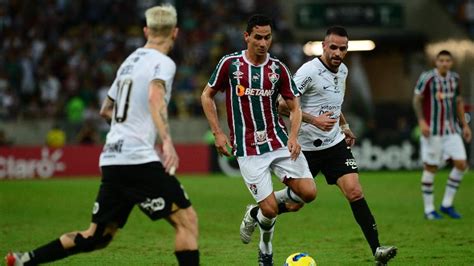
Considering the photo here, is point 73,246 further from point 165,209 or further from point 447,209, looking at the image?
point 447,209

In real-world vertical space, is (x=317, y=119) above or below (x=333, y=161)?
above

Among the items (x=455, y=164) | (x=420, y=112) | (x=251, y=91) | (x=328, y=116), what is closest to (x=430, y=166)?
(x=455, y=164)

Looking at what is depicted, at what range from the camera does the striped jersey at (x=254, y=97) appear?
937cm

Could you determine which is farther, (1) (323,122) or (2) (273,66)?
(1) (323,122)

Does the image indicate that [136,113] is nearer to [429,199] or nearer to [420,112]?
[420,112]

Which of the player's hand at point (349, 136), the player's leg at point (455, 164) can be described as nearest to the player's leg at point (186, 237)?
the player's hand at point (349, 136)

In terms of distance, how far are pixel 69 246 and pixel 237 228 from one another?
6.15 meters

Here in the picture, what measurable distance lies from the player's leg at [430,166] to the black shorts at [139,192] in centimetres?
781

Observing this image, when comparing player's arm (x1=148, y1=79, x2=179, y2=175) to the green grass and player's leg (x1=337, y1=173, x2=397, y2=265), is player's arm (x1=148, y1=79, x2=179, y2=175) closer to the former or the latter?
player's leg (x1=337, y1=173, x2=397, y2=265)

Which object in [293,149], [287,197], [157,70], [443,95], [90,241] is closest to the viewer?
[157,70]

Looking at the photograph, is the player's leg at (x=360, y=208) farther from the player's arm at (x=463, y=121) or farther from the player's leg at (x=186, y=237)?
the player's arm at (x=463, y=121)

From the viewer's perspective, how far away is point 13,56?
27.9 meters

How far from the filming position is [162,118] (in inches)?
292

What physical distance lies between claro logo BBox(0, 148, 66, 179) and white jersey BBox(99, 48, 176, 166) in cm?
1811
